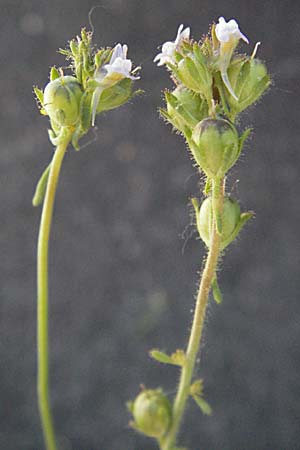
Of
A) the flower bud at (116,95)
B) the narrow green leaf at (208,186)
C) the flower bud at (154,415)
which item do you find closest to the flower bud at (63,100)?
the flower bud at (116,95)

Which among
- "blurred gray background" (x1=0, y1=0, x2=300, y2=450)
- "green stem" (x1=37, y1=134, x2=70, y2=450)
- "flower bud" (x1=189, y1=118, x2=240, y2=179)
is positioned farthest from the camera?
"blurred gray background" (x1=0, y1=0, x2=300, y2=450)

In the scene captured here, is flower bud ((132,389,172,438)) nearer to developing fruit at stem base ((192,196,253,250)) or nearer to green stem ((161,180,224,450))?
green stem ((161,180,224,450))

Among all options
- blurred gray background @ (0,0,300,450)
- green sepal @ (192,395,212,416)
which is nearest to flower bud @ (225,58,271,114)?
green sepal @ (192,395,212,416)

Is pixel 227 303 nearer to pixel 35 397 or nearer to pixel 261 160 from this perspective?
pixel 261 160

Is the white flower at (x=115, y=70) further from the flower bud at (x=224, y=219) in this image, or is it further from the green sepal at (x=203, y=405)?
the green sepal at (x=203, y=405)

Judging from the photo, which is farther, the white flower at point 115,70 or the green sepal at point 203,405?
the green sepal at point 203,405

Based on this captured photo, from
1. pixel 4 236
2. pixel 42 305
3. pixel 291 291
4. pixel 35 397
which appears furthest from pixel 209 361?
pixel 42 305
